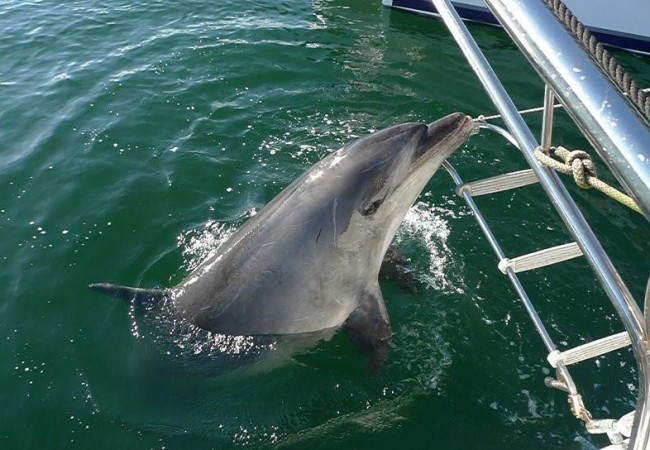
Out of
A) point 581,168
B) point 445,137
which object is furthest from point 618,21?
point 581,168

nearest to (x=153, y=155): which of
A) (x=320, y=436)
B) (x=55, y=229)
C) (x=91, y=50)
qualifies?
(x=55, y=229)

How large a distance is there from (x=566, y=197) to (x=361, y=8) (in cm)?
1340

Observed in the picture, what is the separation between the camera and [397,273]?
722cm

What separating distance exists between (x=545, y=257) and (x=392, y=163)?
5.63 feet

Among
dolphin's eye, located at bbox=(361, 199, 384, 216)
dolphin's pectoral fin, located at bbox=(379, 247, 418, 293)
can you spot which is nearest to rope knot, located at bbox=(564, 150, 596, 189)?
dolphin's eye, located at bbox=(361, 199, 384, 216)

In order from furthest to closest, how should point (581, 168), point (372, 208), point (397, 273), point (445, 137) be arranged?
point (397, 273)
point (372, 208)
point (445, 137)
point (581, 168)

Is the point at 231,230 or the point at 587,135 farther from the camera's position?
the point at 231,230

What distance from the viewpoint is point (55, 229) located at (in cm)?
816

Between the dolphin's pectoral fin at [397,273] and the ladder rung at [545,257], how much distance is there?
2.79 metres

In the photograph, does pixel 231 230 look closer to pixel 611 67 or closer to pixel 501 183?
pixel 501 183

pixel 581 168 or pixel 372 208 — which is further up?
pixel 581 168

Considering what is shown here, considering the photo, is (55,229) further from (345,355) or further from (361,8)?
(361,8)

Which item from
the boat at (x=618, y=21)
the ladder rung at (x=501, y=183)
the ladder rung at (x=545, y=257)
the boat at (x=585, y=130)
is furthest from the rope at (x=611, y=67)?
the boat at (x=618, y=21)

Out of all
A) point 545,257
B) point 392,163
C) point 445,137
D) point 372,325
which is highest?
point 445,137
